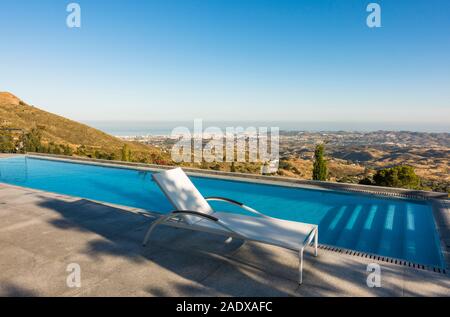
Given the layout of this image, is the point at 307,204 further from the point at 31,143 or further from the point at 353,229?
the point at 31,143

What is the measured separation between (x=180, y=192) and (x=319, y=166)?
6467 mm

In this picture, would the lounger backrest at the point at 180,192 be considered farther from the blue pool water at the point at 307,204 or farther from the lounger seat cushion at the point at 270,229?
the blue pool water at the point at 307,204

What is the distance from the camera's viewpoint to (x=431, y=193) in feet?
23.3

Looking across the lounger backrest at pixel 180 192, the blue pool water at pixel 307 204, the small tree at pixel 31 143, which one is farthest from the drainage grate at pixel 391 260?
the small tree at pixel 31 143

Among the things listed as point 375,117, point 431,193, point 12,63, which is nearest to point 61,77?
point 12,63

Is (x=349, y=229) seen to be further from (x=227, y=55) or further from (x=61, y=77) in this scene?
(x=227, y=55)

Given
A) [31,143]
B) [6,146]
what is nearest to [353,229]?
[31,143]

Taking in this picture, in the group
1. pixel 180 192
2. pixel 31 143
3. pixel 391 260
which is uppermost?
pixel 31 143

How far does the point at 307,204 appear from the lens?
7.18m

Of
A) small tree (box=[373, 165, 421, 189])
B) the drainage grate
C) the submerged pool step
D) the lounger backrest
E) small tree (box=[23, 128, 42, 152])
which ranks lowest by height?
the submerged pool step

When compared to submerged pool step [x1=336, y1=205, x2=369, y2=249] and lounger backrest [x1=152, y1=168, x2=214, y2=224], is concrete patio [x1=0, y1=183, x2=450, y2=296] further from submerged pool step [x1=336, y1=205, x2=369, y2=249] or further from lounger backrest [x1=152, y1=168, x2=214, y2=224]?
submerged pool step [x1=336, y1=205, x2=369, y2=249]

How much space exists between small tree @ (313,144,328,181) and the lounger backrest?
596 cm

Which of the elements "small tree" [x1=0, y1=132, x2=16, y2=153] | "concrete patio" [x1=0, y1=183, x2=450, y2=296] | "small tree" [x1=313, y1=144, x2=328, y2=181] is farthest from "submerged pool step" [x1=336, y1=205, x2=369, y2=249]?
"small tree" [x1=0, y1=132, x2=16, y2=153]

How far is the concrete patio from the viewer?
291 centimetres
